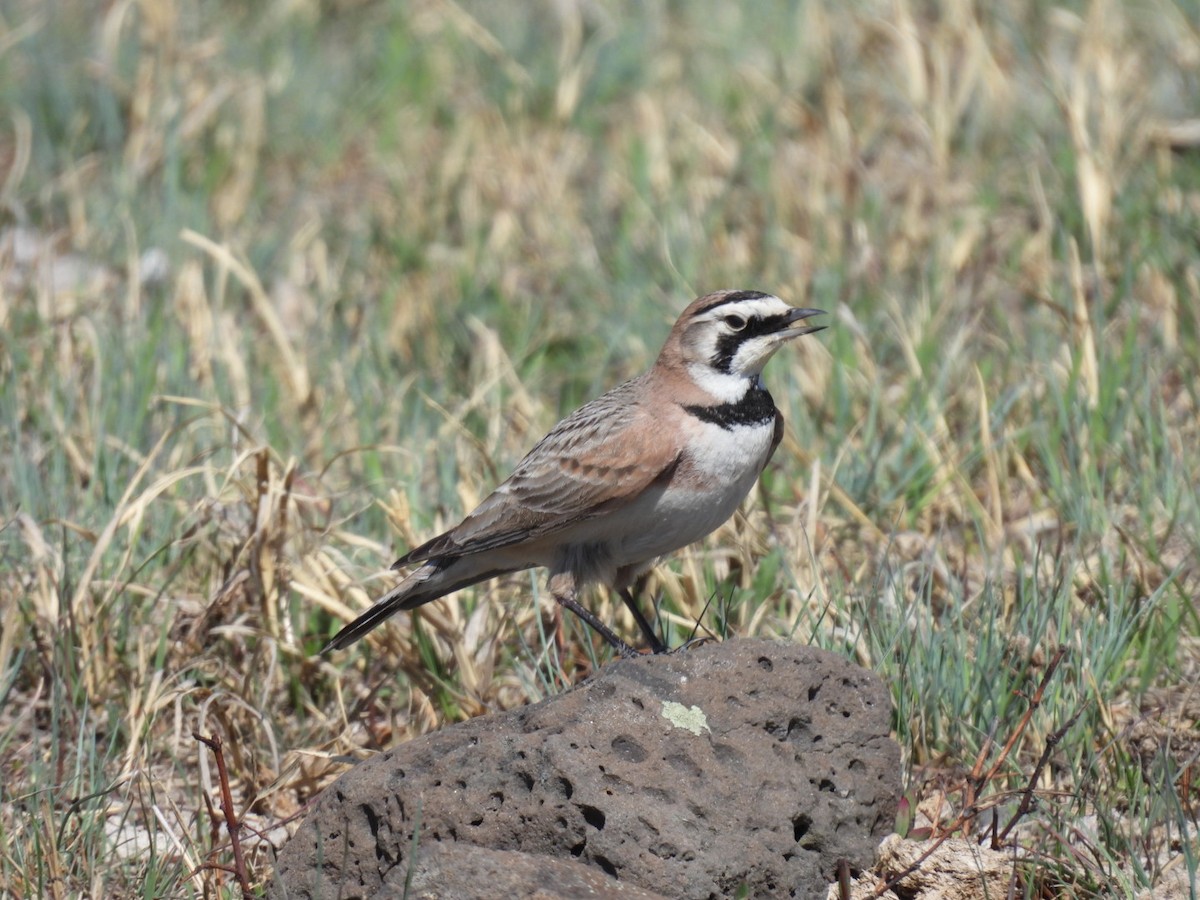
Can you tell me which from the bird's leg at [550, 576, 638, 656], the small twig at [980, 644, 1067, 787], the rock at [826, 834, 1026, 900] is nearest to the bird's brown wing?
the bird's leg at [550, 576, 638, 656]

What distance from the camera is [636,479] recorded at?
4.44 m

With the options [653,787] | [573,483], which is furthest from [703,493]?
[653,787]

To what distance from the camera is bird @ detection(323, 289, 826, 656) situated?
446 centimetres

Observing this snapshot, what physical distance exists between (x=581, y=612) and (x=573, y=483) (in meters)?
0.37

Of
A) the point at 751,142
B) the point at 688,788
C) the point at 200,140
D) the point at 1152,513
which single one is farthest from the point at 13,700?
the point at 751,142

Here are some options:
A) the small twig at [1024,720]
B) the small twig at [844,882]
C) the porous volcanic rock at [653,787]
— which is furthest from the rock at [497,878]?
the small twig at [1024,720]

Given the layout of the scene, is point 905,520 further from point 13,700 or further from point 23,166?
point 23,166

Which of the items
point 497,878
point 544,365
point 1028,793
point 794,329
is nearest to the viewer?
point 497,878

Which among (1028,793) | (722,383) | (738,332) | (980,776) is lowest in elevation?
(980,776)

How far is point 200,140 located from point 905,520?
471 centimetres

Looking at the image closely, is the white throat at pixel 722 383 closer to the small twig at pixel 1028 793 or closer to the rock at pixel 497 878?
the small twig at pixel 1028 793

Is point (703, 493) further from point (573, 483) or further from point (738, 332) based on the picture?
point (738, 332)

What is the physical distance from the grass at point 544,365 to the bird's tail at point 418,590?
16 cm

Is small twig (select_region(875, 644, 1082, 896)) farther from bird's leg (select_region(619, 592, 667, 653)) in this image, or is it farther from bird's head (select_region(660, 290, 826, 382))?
bird's head (select_region(660, 290, 826, 382))
